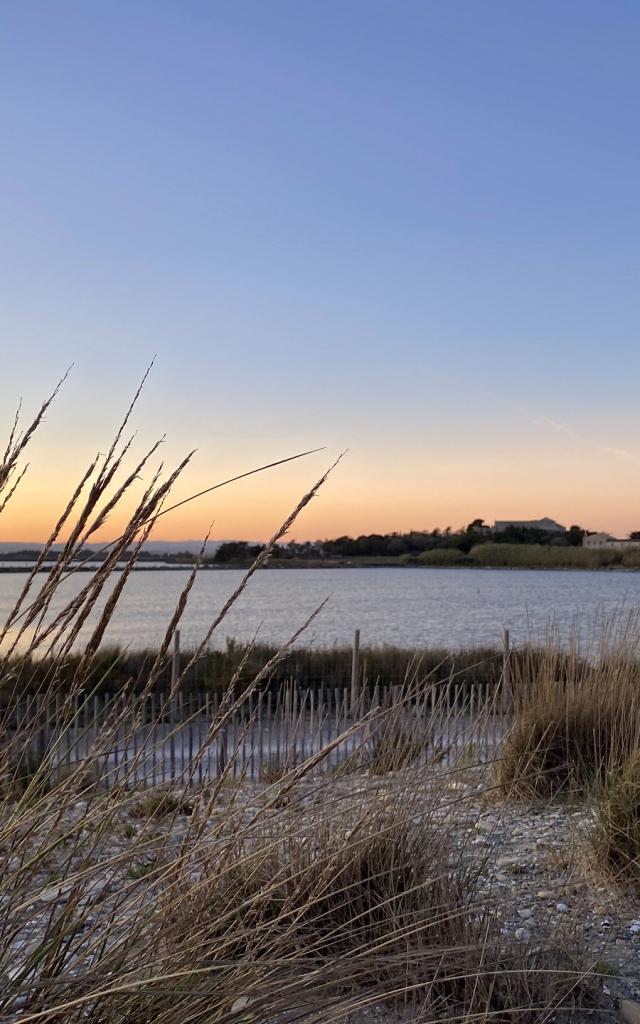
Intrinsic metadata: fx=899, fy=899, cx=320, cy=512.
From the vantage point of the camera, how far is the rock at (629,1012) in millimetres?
2586

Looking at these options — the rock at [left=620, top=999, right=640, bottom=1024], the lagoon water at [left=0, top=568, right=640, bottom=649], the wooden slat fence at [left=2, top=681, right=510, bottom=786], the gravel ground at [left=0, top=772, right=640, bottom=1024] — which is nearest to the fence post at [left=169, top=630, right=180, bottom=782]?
the wooden slat fence at [left=2, top=681, right=510, bottom=786]

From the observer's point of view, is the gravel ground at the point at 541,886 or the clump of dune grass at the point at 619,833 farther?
the clump of dune grass at the point at 619,833

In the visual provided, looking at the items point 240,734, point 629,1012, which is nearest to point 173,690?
point 240,734

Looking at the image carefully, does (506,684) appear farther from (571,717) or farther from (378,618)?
(378,618)

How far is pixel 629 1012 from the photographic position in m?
2.61

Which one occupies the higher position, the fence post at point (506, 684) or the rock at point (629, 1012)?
the fence post at point (506, 684)

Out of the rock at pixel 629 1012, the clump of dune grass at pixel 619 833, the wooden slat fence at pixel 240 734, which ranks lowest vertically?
the rock at pixel 629 1012

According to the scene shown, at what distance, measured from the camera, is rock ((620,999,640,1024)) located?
2.59 metres

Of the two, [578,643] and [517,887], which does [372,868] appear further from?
[578,643]

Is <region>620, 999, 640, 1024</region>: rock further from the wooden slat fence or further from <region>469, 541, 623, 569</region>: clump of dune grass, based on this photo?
<region>469, 541, 623, 569</region>: clump of dune grass

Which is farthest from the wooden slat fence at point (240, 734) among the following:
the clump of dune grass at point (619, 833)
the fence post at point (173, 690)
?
the clump of dune grass at point (619, 833)

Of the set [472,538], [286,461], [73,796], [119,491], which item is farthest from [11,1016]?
[472,538]

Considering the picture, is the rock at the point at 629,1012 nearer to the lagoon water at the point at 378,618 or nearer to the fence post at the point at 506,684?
the fence post at the point at 506,684

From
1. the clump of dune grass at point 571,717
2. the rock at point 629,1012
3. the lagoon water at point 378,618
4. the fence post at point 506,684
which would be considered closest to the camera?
the rock at point 629,1012
